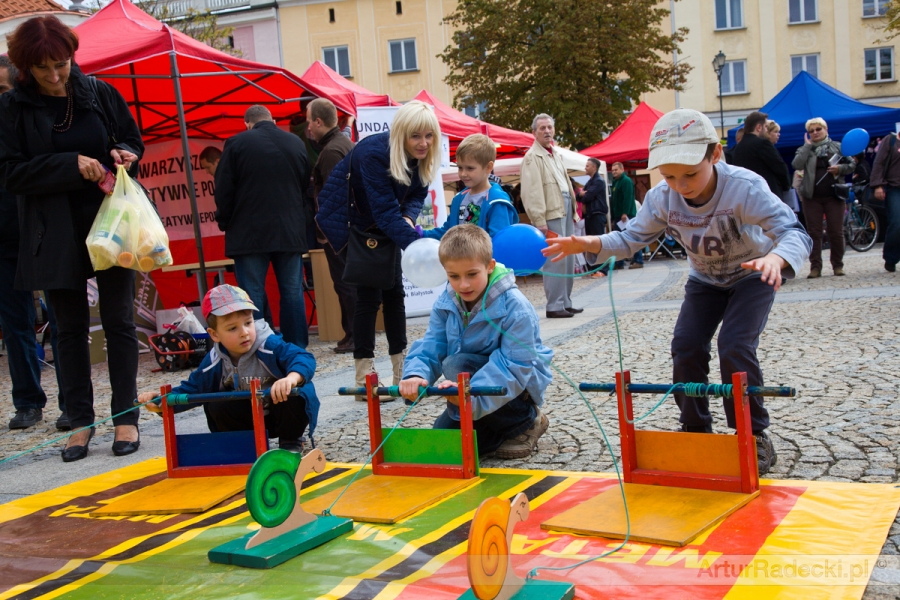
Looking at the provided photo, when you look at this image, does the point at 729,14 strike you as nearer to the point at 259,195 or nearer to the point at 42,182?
the point at 259,195

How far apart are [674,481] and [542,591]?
1076mm

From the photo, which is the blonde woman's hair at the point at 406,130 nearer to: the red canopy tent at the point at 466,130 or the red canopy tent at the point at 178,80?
the red canopy tent at the point at 178,80

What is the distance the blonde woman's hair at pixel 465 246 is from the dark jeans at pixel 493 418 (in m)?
0.48

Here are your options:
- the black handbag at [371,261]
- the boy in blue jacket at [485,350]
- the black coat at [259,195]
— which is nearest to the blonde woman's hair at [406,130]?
the black handbag at [371,261]

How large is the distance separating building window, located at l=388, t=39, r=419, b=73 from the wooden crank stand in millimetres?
36769

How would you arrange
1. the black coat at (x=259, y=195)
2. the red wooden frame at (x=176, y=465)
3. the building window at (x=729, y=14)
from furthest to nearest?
the building window at (x=729, y=14), the black coat at (x=259, y=195), the red wooden frame at (x=176, y=465)

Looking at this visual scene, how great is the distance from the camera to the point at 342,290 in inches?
298

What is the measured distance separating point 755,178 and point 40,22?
3.37 meters

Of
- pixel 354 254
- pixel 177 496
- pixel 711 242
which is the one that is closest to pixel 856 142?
pixel 354 254

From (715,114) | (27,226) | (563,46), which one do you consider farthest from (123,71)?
(715,114)

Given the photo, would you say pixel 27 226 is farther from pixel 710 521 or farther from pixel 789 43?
pixel 789 43

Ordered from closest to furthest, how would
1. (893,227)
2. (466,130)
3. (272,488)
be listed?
(272,488) < (893,227) < (466,130)

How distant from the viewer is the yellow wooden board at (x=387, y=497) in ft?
9.91

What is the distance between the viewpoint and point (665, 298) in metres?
9.95
